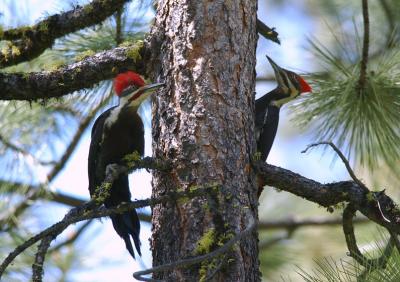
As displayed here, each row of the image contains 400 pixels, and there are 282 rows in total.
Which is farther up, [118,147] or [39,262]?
[118,147]

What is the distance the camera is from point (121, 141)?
288 cm

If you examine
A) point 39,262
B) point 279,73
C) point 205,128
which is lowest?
point 39,262

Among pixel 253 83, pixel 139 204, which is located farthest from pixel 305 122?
pixel 139 204

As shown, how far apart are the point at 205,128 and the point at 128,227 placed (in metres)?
0.79

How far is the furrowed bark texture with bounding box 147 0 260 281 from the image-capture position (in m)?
2.21

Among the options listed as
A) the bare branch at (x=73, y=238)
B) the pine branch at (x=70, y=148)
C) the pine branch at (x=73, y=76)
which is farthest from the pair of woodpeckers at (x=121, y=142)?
the bare branch at (x=73, y=238)

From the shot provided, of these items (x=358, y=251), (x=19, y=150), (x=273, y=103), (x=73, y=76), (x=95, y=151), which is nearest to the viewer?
(x=358, y=251)

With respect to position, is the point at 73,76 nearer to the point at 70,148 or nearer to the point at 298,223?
the point at 70,148

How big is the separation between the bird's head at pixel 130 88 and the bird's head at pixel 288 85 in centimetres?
79

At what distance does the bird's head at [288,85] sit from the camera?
3.38m

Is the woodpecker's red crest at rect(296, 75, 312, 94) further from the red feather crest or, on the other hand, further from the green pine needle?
the green pine needle

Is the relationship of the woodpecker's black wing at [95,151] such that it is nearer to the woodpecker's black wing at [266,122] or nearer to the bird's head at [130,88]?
the bird's head at [130,88]

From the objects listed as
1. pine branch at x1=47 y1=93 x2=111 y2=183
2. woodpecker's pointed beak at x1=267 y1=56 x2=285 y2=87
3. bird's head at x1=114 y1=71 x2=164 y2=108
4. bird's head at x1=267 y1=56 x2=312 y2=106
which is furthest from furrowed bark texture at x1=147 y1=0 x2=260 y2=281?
pine branch at x1=47 y1=93 x2=111 y2=183

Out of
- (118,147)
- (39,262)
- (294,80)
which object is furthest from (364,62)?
(39,262)
